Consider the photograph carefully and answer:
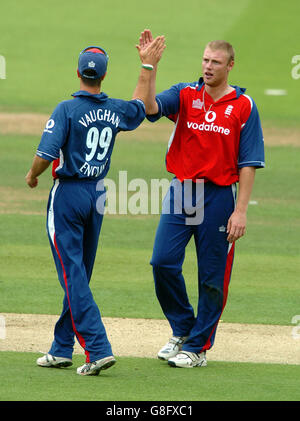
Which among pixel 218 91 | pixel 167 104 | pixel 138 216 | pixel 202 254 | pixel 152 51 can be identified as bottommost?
pixel 202 254

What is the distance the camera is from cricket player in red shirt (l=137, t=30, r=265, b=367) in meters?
7.61

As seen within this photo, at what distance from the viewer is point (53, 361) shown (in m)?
7.44

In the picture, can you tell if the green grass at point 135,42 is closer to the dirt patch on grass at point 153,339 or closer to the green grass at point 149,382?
the dirt patch on grass at point 153,339

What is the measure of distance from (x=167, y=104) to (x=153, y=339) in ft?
7.09

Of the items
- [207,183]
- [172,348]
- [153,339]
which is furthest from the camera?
[153,339]

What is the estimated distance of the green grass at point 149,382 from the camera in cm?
662

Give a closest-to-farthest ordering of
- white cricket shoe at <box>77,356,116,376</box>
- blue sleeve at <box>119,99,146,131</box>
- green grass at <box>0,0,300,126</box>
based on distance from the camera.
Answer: white cricket shoe at <box>77,356,116,376</box>, blue sleeve at <box>119,99,146,131</box>, green grass at <box>0,0,300,126</box>

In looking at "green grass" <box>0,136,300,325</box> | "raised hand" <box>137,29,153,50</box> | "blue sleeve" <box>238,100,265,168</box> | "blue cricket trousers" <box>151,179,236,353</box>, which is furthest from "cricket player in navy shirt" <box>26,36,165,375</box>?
"green grass" <box>0,136,300,325</box>

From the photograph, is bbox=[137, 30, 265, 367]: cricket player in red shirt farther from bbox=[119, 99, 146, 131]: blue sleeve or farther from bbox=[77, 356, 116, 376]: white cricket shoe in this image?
bbox=[77, 356, 116, 376]: white cricket shoe

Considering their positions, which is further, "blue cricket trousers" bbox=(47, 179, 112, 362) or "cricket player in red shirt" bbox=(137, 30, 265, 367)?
"cricket player in red shirt" bbox=(137, 30, 265, 367)

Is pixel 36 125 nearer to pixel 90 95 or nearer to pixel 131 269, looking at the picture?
pixel 131 269

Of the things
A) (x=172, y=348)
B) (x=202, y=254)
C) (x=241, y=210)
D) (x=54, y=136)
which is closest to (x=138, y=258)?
(x=172, y=348)

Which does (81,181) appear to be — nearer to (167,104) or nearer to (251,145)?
(167,104)

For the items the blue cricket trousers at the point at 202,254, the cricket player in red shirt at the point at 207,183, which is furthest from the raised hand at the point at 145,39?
the blue cricket trousers at the point at 202,254
